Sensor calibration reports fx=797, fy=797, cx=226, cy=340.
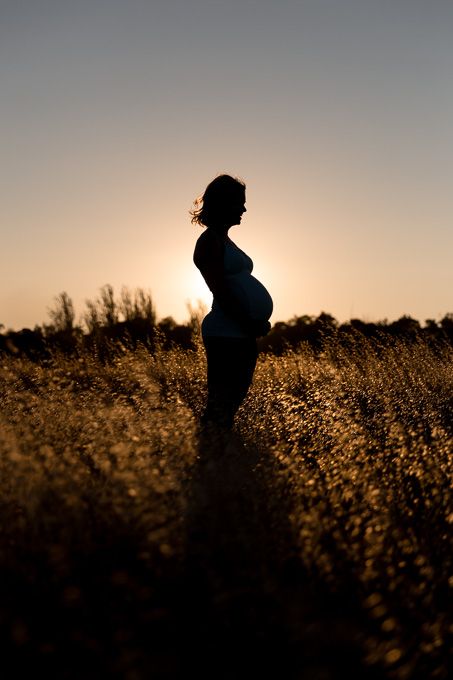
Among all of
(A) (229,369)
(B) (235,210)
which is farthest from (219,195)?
(A) (229,369)

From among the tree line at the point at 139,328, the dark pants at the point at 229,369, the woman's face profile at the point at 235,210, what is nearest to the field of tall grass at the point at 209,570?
the dark pants at the point at 229,369

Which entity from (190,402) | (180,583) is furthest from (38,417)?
(180,583)

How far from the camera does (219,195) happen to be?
4707mm

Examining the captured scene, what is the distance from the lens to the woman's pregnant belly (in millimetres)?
4602

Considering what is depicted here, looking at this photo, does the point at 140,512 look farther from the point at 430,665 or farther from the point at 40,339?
the point at 40,339

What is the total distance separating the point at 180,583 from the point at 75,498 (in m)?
0.45

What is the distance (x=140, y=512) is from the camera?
113 inches

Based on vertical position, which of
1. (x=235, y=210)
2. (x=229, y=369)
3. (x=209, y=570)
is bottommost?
(x=209, y=570)

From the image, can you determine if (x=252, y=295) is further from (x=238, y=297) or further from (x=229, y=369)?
(x=229, y=369)

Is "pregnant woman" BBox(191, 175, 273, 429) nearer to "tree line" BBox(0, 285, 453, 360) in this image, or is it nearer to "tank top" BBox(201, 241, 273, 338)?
"tank top" BBox(201, 241, 273, 338)

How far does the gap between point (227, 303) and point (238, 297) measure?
83 millimetres

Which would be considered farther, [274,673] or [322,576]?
[322,576]

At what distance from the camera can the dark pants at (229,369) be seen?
4656 mm

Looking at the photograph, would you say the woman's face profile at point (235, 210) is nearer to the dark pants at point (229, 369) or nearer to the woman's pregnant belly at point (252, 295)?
the woman's pregnant belly at point (252, 295)
